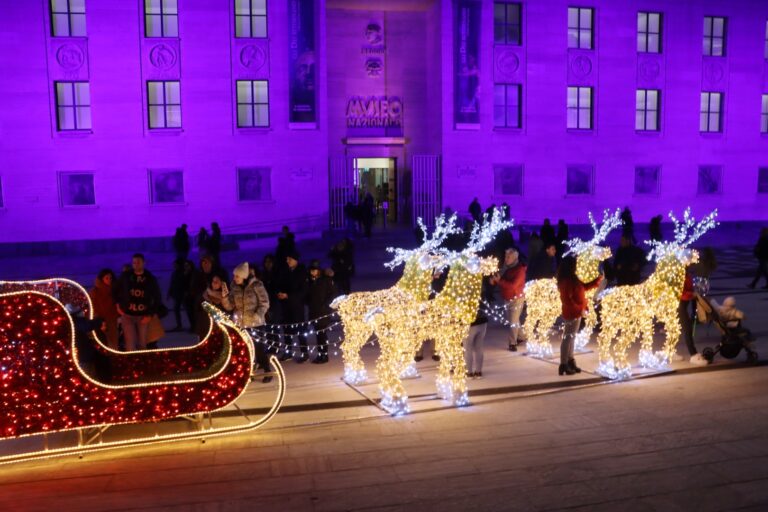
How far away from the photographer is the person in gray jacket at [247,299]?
372 inches

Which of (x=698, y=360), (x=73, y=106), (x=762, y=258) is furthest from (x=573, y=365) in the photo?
(x=73, y=106)

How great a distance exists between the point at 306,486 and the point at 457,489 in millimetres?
1338

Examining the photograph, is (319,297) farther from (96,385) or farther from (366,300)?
(96,385)

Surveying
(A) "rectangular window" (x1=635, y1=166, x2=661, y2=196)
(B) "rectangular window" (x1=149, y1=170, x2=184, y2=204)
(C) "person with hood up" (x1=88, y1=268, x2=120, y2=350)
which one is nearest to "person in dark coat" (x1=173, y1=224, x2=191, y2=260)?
(B) "rectangular window" (x1=149, y1=170, x2=184, y2=204)

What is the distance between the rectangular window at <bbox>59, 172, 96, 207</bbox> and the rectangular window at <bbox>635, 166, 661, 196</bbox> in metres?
23.5

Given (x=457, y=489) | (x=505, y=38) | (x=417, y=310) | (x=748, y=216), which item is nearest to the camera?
(x=457, y=489)

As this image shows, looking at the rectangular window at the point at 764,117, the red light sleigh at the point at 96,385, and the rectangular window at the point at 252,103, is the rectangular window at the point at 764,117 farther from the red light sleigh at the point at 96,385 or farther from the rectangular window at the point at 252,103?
the red light sleigh at the point at 96,385

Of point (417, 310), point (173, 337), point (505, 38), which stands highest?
point (505, 38)

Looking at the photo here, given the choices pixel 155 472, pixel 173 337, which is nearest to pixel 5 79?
pixel 173 337

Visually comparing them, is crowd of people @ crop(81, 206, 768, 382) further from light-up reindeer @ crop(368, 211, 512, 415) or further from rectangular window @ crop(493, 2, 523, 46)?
rectangular window @ crop(493, 2, 523, 46)

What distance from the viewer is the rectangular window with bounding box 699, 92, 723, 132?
32000 mm

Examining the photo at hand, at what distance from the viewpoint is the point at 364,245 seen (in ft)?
83.0

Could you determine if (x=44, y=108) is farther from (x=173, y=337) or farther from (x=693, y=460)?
(x=693, y=460)

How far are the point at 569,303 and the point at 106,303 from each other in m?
6.72
